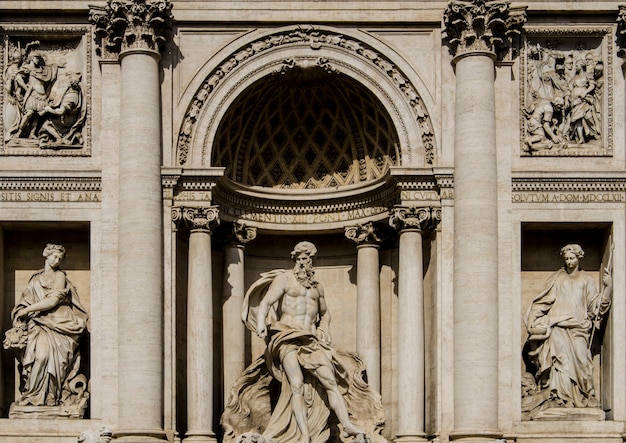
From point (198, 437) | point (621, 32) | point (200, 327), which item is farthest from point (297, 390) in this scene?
point (621, 32)

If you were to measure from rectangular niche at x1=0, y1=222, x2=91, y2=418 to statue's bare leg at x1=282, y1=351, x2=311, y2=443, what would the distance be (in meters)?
3.52

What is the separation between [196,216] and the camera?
2838 cm

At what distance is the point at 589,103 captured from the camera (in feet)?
95.5

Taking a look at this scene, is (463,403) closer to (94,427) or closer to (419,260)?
(419,260)

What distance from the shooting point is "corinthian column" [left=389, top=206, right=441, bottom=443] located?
92.7 ft

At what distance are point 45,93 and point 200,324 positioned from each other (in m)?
4.88

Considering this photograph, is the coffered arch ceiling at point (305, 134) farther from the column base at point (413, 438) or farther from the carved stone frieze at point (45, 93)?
the column base at point (413, 438)

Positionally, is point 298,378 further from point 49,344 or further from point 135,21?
point 135,21

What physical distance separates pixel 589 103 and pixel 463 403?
5.79 metres

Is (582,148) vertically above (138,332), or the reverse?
(582,148)

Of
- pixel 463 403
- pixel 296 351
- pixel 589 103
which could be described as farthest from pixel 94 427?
pixel 589 103

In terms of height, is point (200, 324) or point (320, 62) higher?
point (320, 62)

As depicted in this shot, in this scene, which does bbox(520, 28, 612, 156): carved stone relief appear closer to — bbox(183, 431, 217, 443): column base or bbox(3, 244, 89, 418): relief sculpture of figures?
bbox(183, 431, 217, 443): column base

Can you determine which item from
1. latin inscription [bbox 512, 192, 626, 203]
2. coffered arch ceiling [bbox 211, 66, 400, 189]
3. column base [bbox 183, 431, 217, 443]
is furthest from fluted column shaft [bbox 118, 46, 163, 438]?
latin inscription [bbox 512, 192, 626, 203]
